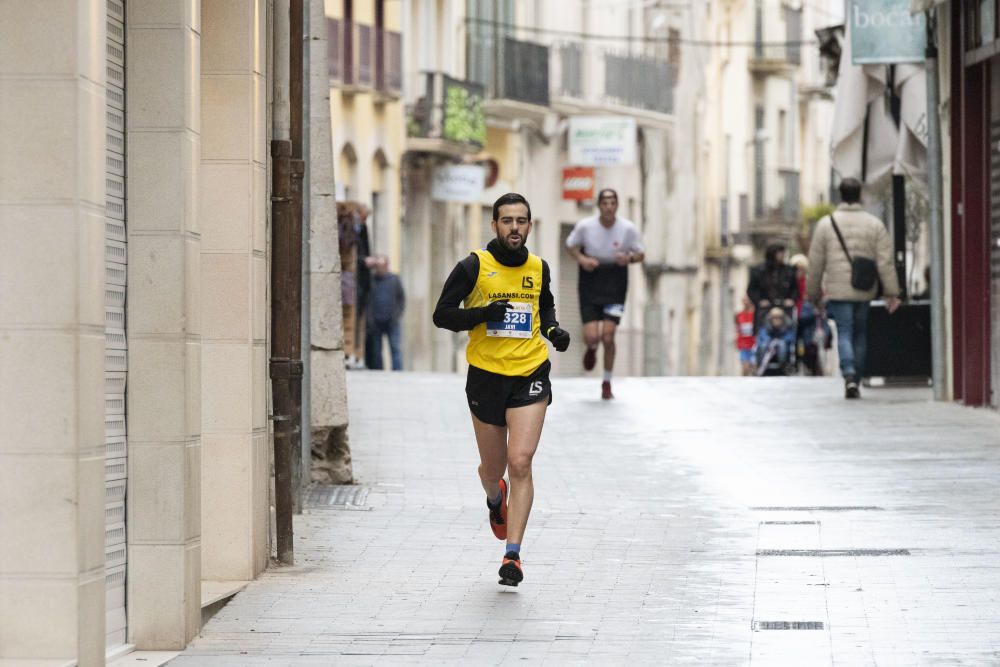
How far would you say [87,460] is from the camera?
845cm

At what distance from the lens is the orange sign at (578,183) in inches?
2090

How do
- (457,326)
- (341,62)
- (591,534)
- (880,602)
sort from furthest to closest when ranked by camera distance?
(341,62) → (591,534) → (457,326) → (880,602)

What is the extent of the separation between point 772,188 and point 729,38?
223 inches

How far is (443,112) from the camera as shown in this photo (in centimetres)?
4612

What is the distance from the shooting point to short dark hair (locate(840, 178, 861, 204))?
21.7m

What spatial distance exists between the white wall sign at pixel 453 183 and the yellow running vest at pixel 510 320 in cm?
3561

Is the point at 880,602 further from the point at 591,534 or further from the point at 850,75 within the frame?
the point at 850,75

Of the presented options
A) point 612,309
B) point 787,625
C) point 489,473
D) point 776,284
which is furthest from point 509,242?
point 776,284

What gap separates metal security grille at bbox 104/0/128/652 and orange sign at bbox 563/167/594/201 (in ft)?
142

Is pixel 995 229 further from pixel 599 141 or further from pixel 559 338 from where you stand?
pixel 599 141

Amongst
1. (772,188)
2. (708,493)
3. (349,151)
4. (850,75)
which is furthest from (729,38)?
(708,493)

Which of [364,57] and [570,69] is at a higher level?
[570,69]

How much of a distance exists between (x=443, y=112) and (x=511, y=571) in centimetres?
3542

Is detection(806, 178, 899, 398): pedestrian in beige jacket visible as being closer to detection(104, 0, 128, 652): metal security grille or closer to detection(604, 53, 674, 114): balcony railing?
detection(104, 0, 128, 652): metal security grille
